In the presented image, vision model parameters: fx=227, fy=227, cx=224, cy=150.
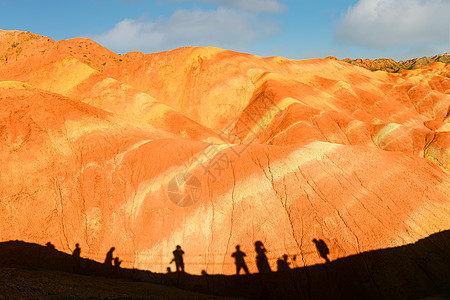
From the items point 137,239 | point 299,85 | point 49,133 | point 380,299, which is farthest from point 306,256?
point 299,85

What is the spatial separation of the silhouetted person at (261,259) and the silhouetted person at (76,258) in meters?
11.8

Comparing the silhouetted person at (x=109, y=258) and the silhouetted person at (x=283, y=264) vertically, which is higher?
the silhouetted person at (x=109, y=258)

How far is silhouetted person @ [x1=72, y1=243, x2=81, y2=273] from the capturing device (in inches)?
591

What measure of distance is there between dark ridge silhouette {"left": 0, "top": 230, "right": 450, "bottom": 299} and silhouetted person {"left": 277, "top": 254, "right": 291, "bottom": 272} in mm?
212

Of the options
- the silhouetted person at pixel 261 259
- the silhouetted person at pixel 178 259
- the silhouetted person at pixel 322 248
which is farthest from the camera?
the silhouetted person at pixel 178 259

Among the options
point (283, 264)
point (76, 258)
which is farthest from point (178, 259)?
point (76, 258)

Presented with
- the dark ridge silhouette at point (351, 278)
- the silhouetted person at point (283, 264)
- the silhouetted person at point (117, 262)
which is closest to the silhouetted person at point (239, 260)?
the dark ridge silhouette at point (351, 278)

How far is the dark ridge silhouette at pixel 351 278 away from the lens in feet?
38.6

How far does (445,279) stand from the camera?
11.7m

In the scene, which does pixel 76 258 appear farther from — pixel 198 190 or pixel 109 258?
pixel 198 190

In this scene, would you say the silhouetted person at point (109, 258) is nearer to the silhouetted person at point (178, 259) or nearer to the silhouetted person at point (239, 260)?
the silhouetted person at point (178, 259)

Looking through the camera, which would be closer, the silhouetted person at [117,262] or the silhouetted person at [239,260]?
the silhouetted person at [239,260]

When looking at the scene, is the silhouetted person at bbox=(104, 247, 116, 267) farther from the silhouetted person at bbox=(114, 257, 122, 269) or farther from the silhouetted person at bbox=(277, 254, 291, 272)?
the silhouetted person at bbox=(277, 254, 291, 272)

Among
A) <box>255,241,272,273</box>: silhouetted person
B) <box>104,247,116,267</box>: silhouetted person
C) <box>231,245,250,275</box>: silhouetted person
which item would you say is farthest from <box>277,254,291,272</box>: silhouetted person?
<box>104,247,116,267</box>: silhouetted person
